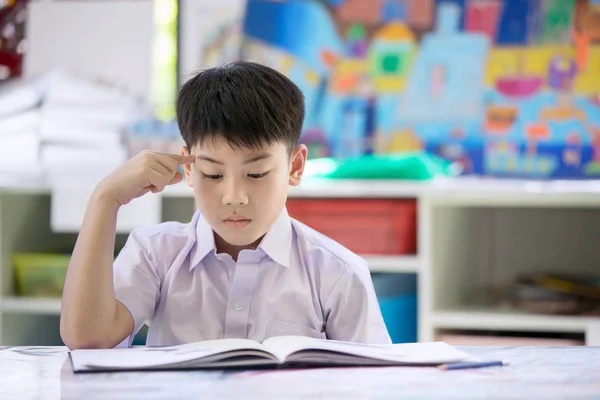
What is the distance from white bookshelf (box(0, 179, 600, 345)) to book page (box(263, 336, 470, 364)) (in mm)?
1163

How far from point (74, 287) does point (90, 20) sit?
6.40 ft

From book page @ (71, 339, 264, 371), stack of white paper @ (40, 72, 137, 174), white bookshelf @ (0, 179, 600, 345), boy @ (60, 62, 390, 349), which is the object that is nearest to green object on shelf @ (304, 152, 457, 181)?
white bookshelf @ (0, 179, 600, 345)

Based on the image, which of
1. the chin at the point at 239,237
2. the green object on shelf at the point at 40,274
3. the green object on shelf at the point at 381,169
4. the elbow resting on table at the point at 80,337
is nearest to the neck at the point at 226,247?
the chin at the point at 239,237

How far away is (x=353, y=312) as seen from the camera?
1236 millimetres

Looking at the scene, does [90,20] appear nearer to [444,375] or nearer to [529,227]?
[529,227]

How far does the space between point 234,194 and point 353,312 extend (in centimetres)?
24

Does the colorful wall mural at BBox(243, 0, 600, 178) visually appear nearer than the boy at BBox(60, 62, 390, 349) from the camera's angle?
No

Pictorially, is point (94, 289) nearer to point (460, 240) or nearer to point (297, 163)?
point (297, 163)

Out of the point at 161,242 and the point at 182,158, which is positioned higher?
the point at 182,158

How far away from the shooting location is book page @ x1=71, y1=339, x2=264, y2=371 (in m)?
→ 0.91

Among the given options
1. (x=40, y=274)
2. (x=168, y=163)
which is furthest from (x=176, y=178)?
(x=40, y=274)

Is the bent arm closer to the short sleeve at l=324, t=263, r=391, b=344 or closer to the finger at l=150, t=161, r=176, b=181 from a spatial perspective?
the finger at l=150, t=161, r=176, b=181

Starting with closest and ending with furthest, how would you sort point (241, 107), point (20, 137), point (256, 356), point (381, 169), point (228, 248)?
1. point (256, 356)
2. point (241, 107)
3. point (228, 248)
4. point (381, 169)
5. point (20, 137)

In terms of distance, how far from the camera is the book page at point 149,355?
2.99 feet
